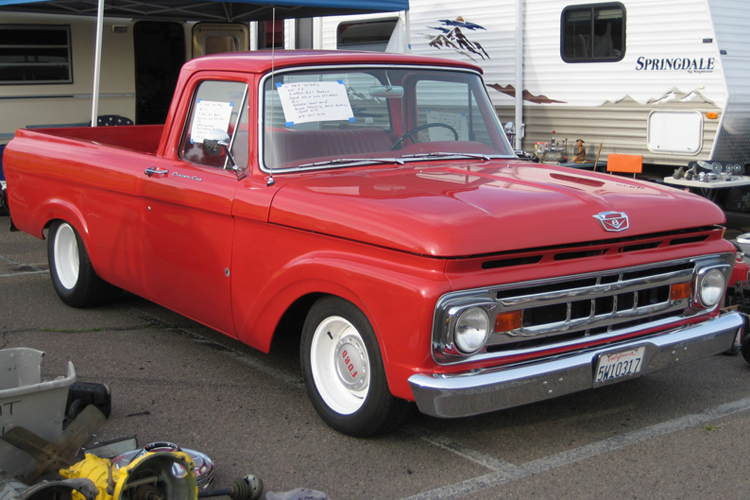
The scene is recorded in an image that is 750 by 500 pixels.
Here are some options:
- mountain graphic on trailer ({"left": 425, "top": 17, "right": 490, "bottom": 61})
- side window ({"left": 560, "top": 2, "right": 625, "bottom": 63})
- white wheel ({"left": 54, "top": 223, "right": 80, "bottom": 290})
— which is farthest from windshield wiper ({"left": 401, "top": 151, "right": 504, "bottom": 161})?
mountain graphic on trailer ({"left": 425, "top": 17, "right": 490, "bottom": 61})

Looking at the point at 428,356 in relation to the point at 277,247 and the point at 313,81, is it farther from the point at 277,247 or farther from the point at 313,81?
the point at 313,81

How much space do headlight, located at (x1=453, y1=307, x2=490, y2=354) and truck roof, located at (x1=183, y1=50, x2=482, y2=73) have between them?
1863mm

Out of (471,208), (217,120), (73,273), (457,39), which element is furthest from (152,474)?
(457,39)

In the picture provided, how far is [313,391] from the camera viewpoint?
383 cm

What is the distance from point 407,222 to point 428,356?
55 centimetres

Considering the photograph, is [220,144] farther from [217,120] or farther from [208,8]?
[208,8]

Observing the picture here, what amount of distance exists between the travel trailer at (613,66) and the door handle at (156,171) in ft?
19.6

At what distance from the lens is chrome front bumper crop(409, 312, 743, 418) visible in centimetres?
313

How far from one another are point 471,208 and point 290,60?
1.53 metres

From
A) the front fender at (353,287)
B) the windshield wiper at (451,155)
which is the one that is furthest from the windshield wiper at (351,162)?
the front fender at (353,287)

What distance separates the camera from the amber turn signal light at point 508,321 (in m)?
3.27

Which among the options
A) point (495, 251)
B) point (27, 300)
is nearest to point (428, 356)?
point (495, 251)

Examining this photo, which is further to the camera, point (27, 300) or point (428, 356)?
point (27, 300)

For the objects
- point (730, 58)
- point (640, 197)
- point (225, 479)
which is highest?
point (730, 58)
